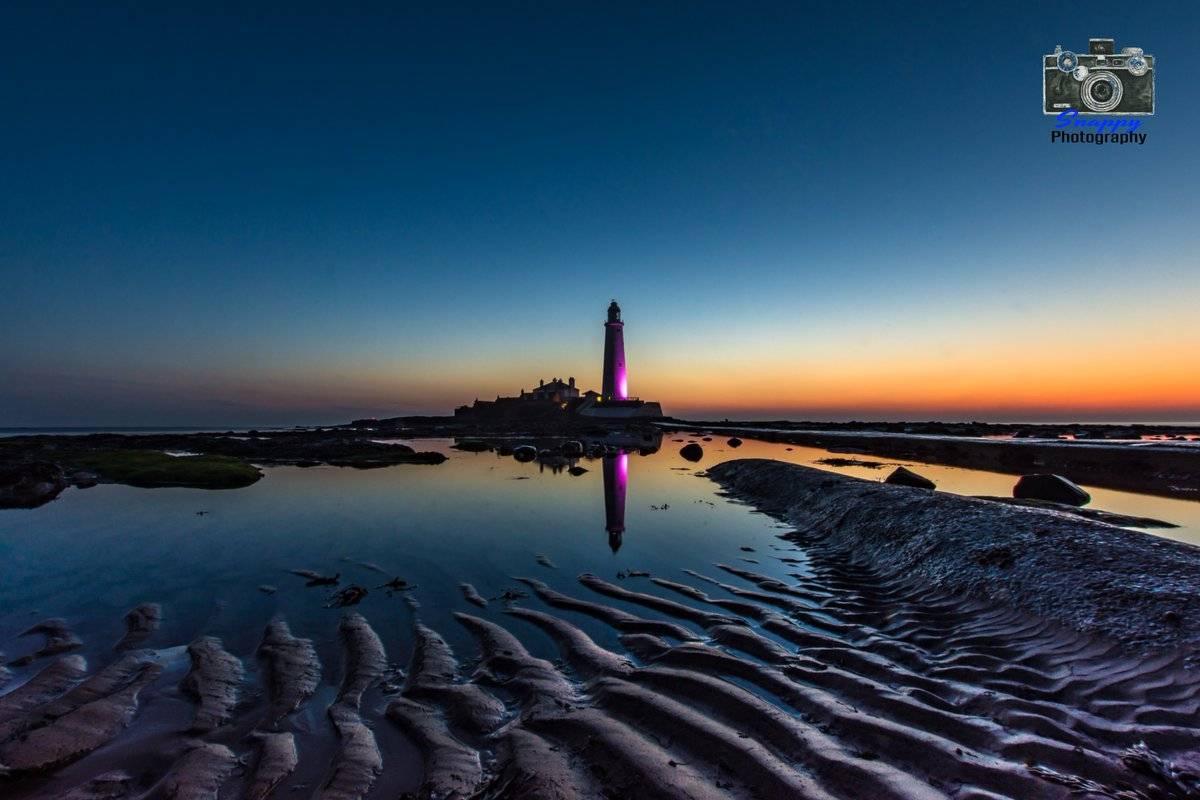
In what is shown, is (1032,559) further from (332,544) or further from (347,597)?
(332,544)

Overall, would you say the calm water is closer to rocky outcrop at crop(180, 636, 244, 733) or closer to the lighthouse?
rocky outcrop at crop(180, 636, 244, 733)

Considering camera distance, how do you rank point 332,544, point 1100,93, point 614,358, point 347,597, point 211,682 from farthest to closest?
point 614,358 → point 1100,93 → point 332,544 → point 347,597 → point 211,682

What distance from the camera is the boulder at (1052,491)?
1252 cm

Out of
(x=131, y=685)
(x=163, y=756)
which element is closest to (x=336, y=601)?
(x=131, y=685)

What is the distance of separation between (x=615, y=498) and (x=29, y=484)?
57.8 feet

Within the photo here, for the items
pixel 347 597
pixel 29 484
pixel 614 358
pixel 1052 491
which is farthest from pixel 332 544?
pixel 614 358

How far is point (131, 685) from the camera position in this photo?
4195 mm

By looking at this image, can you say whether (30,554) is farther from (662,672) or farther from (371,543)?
(662,672)

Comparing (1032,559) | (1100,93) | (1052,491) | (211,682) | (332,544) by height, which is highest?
Result: (1100,93)

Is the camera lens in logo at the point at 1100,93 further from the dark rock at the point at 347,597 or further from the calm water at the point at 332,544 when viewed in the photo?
the dark rock at the point at 347,597

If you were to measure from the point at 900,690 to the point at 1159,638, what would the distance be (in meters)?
2.41

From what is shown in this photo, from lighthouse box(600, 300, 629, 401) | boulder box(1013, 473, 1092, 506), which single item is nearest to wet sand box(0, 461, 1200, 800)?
boulder box(1013, 473, 1092, 506)

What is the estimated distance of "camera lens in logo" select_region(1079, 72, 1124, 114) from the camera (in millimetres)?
15867

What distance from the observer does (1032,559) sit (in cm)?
634
